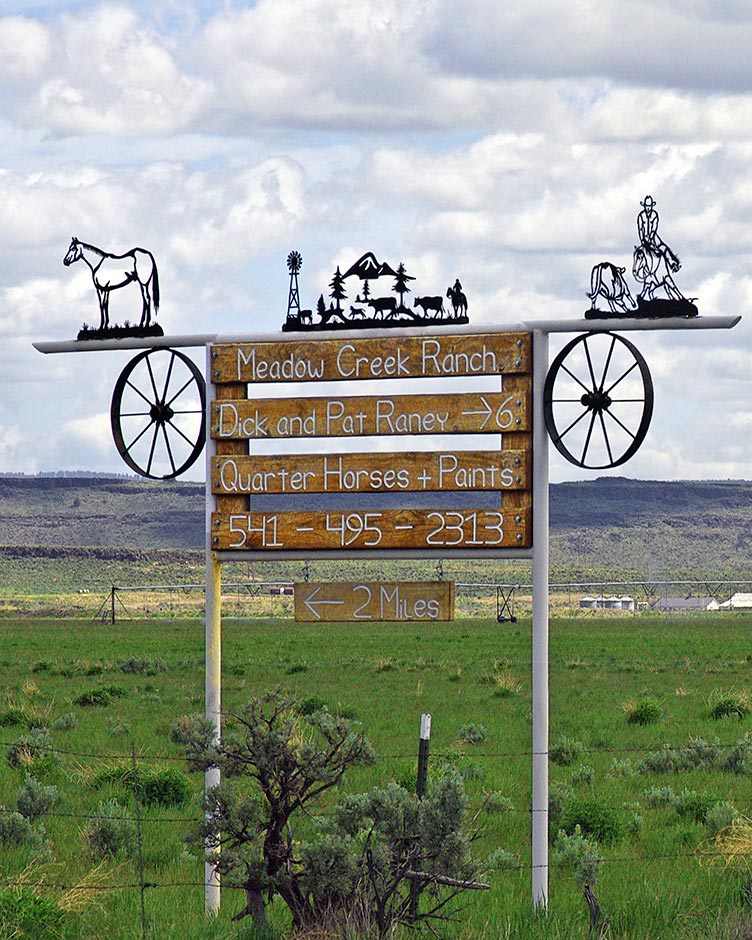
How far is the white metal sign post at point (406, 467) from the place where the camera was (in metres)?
10.2

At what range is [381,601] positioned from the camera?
1034cm

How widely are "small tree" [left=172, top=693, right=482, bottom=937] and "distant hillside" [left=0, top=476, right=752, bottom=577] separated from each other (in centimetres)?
11310

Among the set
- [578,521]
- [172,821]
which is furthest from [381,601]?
[578,521]

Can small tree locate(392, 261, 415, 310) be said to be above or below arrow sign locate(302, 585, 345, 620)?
above

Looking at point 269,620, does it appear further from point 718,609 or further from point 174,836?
point 174,836

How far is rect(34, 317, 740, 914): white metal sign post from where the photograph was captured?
10.2 metres

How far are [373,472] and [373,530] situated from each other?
42cm

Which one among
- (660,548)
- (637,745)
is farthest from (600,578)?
(637,745)

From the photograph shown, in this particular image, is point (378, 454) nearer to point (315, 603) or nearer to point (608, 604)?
point (315, 603)

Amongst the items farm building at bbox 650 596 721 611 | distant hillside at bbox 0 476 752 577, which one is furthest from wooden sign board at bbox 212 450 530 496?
distant hillside at bbox 0 476 752 577

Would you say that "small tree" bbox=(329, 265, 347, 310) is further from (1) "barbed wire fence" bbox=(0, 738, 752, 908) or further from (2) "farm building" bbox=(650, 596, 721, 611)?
(2) "farm building" bbox=(650, 596, 721, 611)

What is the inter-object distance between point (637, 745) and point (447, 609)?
960cm

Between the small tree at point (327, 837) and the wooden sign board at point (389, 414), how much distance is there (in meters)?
2.38

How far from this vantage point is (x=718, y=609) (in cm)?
8294
